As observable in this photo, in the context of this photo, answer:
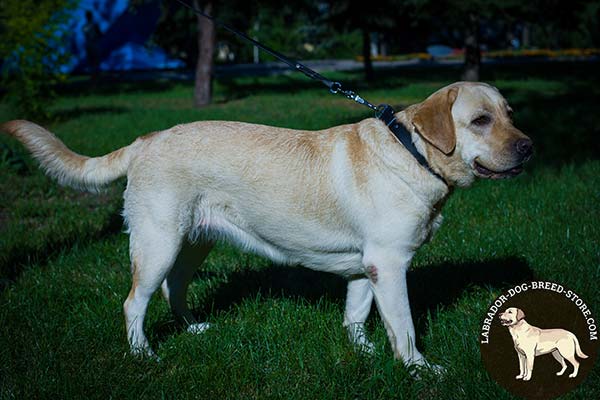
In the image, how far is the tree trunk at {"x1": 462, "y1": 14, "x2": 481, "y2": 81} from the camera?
774 inches

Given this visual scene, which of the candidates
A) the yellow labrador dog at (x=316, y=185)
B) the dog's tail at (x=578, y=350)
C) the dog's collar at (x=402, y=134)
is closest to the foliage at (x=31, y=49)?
the yellow labrador dog at (x=316, y=185)

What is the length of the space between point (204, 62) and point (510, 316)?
14715mm

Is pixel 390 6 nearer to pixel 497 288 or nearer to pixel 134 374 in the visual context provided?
pixel 497 288

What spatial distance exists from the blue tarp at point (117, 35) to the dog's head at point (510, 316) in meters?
29.0

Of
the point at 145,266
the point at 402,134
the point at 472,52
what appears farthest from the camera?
the point at 472,52

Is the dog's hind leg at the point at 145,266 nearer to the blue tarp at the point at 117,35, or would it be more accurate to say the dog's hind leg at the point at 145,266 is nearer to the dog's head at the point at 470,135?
the dog's head at the point at 470,135

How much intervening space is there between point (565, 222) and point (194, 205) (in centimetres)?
349

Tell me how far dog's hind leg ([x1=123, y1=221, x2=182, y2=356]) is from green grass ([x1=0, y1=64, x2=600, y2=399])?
0.12m

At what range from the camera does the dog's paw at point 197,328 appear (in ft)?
13.2

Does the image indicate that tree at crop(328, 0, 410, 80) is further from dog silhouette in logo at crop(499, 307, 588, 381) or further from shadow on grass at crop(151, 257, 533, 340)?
dog silhouette in logo at crop(499, 307, 588, 381)

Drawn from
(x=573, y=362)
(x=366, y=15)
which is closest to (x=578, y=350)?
(x=573, y=362)

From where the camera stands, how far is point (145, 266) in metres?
3.69

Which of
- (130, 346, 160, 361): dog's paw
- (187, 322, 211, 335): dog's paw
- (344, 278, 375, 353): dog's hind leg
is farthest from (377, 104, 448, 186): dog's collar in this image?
(130, 346, 160, 361): dog's paw

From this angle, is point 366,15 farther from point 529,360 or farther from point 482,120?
point 529,360
